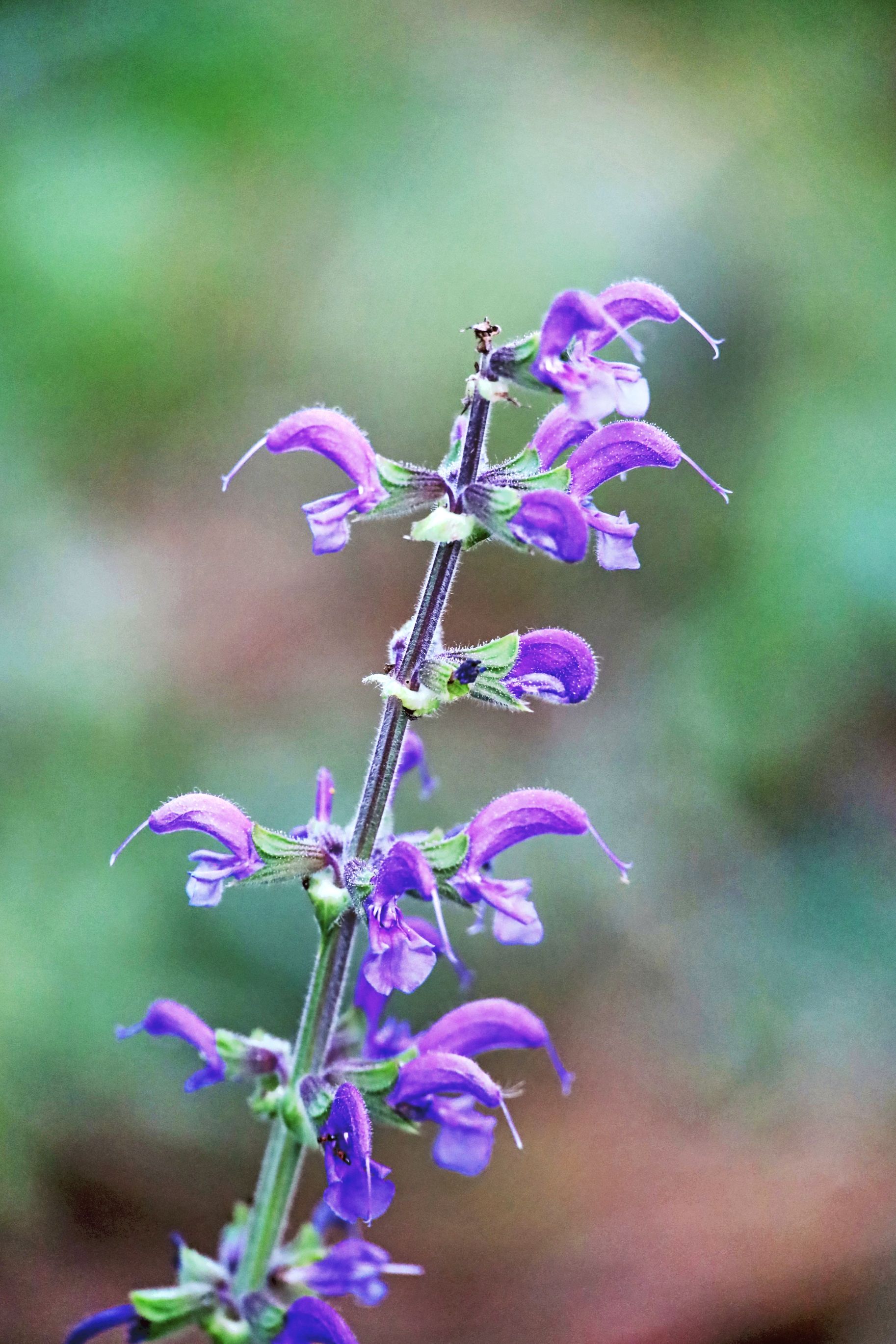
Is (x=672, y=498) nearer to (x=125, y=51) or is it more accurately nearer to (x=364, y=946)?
(x=364, y=946)

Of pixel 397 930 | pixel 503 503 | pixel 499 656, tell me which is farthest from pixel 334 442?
pixel 397 930

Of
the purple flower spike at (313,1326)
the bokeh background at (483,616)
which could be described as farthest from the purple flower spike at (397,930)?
the bokeh background at (483,616)

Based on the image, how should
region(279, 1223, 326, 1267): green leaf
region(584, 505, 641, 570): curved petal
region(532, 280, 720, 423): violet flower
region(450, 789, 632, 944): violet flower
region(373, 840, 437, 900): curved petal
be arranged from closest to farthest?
region(532, 280, 720, 423): violet flower → region(373, 840, 437, 900): curved petal → region(584, 505, 641, 570): curved petal → region(450, 789, 632, 944): violet flower → region(279, 1223, 326, 1267): green leaf

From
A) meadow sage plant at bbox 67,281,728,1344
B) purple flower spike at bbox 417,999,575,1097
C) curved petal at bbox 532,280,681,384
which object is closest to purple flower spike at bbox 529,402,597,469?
meadow sage plant at bbox 67,281,728,1344

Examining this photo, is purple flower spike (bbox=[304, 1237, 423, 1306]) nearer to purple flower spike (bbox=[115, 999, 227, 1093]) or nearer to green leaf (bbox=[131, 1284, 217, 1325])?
green leaf (bbox=[131, 1284, 217, 1325])

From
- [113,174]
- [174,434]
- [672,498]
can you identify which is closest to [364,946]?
[672,498]

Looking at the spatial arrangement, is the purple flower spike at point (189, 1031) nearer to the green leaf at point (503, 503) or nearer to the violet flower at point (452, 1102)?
the violet flower at point (452, 1102)
